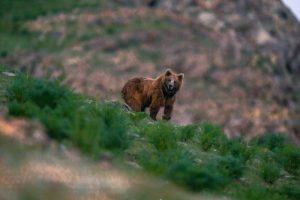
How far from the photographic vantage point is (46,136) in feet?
30.2

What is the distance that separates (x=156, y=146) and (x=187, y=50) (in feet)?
226

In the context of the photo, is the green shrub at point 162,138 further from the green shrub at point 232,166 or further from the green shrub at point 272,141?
the green shrub at point 272,141

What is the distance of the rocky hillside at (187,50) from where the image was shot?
7094 cm

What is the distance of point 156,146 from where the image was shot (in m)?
11.3

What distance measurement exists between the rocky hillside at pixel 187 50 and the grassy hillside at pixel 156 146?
172 feet

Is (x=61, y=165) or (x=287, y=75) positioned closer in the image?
(x=61, y=165)

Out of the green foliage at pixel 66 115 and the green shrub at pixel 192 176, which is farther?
the green shrub at pixel 192 176

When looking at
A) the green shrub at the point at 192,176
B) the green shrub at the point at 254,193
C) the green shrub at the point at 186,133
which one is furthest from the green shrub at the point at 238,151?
the green shrub at the point at 192,176

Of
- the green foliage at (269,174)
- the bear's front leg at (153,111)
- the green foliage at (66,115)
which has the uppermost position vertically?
the green foliage at (66,115)

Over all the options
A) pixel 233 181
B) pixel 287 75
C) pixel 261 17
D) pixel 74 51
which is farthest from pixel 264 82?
pixel 233 181

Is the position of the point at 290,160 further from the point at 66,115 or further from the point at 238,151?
the point at 66,115

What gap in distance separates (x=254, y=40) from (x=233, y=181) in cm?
7950

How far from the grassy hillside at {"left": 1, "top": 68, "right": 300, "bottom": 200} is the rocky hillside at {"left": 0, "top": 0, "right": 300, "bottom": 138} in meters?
52.4

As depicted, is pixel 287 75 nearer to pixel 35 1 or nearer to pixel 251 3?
pixel 251 3
